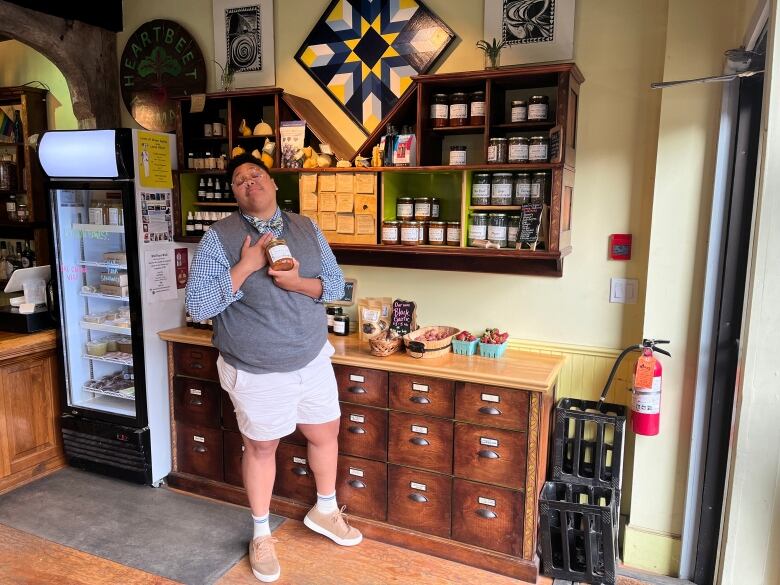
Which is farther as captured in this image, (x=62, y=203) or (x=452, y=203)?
(x=62, y=203)

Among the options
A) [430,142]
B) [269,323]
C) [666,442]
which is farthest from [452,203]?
[666,442]

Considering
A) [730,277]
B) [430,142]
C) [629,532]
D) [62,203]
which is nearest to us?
[730,277]

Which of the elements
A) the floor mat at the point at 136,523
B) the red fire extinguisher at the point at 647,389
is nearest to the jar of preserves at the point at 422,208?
the red fire extinguisher at the point at 647,389

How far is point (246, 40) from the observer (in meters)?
3.56

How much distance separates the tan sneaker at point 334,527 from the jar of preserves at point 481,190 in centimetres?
164

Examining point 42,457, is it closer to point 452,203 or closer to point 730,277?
point 452,203

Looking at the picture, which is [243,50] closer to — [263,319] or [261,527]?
[263,319]

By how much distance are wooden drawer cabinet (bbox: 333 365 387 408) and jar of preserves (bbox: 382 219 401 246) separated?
64 centimetres

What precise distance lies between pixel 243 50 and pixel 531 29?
5.55 feet

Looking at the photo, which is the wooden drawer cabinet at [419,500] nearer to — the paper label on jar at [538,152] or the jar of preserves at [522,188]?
the jar of preserves at [522,188]

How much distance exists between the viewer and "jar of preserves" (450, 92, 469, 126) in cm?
285

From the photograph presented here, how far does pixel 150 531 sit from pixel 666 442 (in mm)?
2481

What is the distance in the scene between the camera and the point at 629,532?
280 cm

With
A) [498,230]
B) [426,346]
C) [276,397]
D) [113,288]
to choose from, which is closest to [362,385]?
[426,346]
